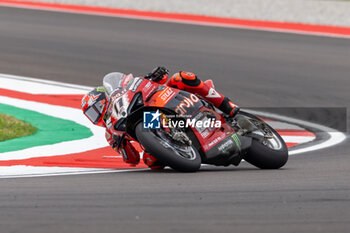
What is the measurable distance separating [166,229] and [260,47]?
11881mm

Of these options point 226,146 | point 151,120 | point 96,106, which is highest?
point 96,106

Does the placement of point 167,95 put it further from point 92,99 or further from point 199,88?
point 92,99

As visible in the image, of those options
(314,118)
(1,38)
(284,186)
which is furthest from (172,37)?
(284,186)

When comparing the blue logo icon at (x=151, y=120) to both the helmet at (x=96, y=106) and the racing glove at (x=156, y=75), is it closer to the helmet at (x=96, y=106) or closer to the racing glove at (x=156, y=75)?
the racing glove at (x=156, y=75)

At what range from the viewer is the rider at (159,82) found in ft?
24.1

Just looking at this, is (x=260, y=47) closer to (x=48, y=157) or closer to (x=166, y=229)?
(x=48, y=157)

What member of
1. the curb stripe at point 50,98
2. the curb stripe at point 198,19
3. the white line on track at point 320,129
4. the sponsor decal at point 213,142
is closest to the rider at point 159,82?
the sponsor decal at point 213,142

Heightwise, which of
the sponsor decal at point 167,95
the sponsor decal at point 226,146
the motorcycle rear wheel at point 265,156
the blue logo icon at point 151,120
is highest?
the sponsor decal at point 167,95

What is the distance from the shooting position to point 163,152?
266 inches

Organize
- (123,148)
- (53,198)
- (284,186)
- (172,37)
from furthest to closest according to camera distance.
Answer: (172,37), (123,148), (284,186), (53,198)

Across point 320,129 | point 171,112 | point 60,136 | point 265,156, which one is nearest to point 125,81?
point 171,112

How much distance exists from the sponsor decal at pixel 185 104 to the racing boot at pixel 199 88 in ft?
0.43

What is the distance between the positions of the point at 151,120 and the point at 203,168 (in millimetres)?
1096

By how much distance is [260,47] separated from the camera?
1639 centimetres
